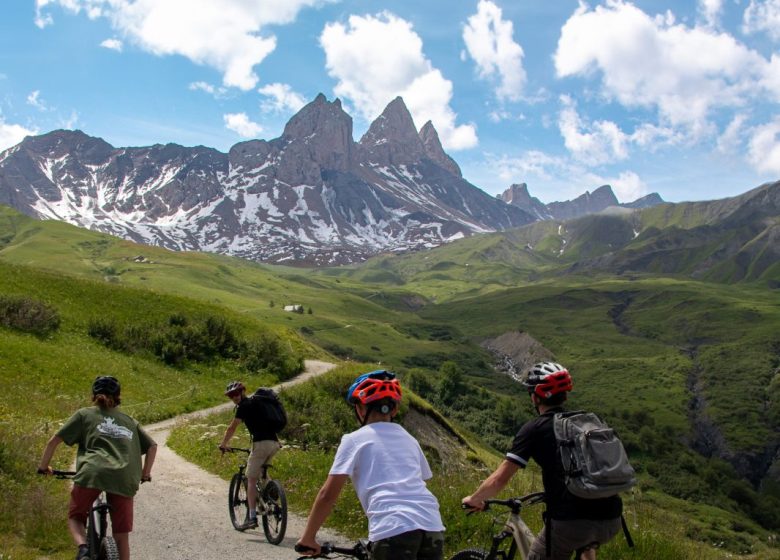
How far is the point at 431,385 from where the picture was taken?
103 meters

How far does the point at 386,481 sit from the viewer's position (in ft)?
19.4

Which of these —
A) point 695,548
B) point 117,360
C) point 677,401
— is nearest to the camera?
point 695,548

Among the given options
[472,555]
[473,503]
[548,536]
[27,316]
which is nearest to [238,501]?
[472,555]

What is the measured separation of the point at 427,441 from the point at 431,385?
7215 centimetres

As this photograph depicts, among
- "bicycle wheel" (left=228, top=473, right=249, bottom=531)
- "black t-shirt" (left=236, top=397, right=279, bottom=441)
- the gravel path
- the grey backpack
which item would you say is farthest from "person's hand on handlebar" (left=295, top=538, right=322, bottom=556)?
"bicycle wheel" (left=228, top=473, right=249, bottom=531)

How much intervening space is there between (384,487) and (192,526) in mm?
9138

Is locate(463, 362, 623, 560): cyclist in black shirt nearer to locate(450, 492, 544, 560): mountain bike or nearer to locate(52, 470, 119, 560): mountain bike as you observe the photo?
locate(450, 492, 544, 560): mountain bike

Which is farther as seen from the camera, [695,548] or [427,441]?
[427,441]

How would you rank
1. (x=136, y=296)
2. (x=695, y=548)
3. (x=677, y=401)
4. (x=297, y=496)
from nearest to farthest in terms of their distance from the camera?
(x=695, y=548), (x=297, y=496), (x=136, y=296), (x=677, y=401)

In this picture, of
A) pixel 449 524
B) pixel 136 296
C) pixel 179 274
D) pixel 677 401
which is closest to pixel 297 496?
pixel 449 524

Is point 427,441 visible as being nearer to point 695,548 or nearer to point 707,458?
point 695,548

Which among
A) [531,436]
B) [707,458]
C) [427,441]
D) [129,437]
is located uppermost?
[531,436]

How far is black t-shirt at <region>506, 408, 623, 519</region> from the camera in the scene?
6.23 m

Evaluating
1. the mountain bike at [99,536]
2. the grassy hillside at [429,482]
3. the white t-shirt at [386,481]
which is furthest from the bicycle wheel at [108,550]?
the grassy hillside at [429,482]
